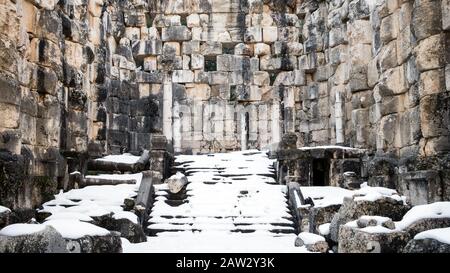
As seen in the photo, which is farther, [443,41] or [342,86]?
[342,86]

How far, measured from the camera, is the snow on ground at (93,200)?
35.2 feet

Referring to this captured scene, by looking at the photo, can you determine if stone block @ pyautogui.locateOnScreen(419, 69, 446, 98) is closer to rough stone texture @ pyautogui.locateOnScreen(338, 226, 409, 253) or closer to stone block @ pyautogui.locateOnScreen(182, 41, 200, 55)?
rough stone texture @ pyautogui.locateOnScreen(338, 226, 409, 253)

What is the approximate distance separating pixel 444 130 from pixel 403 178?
1.05 meters

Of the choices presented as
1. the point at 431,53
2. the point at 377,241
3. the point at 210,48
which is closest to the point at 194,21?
the point at 210,48

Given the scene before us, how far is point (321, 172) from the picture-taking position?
15164mm

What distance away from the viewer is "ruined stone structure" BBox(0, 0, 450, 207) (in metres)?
9.15

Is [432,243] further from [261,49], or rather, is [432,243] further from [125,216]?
[261,49]

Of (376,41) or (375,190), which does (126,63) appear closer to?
(376,41)

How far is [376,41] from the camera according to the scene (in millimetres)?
12195

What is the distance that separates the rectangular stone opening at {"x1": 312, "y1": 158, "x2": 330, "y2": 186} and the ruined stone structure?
1169mm

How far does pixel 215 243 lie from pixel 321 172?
6273 millimetres

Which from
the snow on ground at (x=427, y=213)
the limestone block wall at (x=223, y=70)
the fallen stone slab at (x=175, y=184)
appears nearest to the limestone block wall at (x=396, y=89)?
the snow on ground at (x=427, y=213)

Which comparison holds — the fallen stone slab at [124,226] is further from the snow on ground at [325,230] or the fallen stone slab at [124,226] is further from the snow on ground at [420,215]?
the snow on ground at [420,215]
